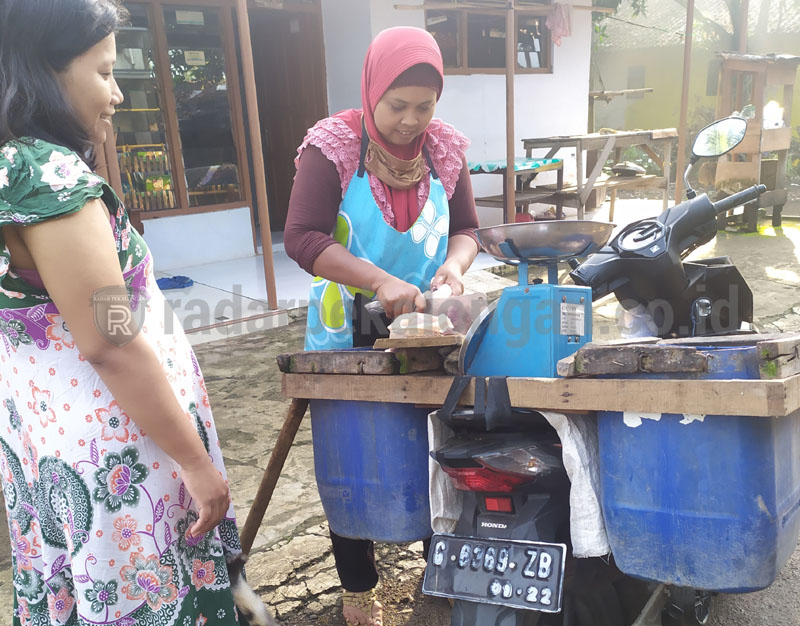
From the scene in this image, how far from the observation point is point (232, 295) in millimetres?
5918

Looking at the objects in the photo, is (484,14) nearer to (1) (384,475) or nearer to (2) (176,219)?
(2) (176,219)

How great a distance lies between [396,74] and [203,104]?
5.82 metres

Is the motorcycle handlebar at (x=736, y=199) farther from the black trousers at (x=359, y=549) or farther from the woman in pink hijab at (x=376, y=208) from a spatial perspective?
the black trousers at (x=359, y=549)

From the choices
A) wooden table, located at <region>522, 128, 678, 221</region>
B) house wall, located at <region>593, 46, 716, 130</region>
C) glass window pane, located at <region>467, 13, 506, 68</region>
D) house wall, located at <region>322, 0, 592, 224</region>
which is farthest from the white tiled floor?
house wall, located at <region>593, 46, 716, 130</region>

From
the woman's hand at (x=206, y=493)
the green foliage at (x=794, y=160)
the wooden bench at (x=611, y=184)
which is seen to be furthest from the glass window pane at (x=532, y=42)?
the green foliage at (x=794, y=160)

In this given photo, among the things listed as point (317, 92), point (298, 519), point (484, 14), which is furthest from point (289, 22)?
point (298, 519)

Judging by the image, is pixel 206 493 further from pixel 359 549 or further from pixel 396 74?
pixel 396 74

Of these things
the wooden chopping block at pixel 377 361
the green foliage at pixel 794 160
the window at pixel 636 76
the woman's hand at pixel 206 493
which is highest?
the window at pixel 636 76

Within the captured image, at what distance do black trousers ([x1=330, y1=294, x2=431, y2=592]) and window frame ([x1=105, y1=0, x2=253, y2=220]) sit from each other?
16.2 ft

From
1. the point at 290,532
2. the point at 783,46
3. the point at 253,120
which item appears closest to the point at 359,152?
the point at 290,532

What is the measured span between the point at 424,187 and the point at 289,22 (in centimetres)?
627

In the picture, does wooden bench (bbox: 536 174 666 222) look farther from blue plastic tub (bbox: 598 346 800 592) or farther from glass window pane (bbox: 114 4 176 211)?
blue plastic tub (bbox: 598 346 800 592)

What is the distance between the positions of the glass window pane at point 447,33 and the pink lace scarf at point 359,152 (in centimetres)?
579

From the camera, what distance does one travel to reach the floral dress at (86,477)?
124 centimetres
